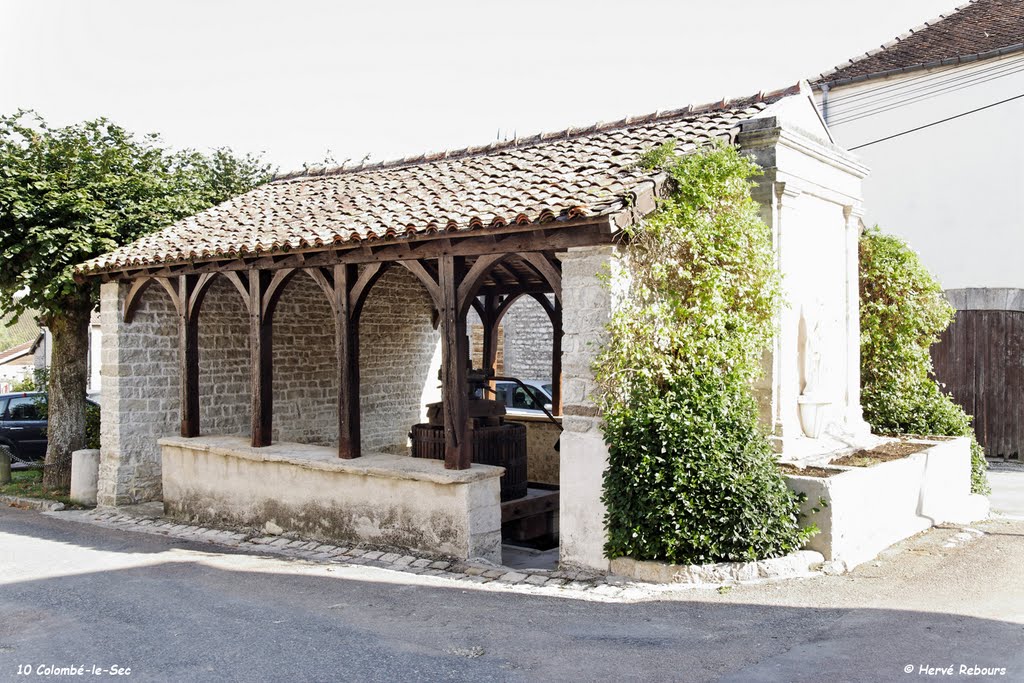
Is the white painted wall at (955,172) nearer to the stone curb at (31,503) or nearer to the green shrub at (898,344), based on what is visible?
the green shrub at (898,344)

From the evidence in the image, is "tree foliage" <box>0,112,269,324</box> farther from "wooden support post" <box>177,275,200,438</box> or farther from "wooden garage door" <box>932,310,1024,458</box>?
"wooden garage door" <box>932,310,1024,458</box>

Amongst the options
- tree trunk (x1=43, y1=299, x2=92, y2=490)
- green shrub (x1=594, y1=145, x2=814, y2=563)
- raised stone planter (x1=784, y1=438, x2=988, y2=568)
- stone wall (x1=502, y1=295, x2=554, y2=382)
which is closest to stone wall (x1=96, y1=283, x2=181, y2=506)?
tree trunk (x1=43, y1=299, x2=92, y2=490)

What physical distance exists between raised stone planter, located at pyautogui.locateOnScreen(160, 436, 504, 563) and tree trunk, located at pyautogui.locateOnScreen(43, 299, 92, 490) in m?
2.41

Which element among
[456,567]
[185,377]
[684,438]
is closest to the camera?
[684,438]

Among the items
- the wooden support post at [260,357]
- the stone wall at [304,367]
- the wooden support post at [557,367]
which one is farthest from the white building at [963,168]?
the wooden support post at [260,357]

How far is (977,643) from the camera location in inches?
177

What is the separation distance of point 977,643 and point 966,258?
9.72 meters

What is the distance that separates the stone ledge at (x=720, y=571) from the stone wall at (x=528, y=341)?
12.3 metres

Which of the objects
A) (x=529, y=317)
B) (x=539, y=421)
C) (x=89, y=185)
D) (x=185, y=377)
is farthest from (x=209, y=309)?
(x=529, y=317)

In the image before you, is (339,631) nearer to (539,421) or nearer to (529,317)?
(539,421)

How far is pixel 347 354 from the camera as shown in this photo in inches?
302

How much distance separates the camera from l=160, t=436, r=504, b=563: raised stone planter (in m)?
6.78

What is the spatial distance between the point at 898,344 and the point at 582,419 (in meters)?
4.86

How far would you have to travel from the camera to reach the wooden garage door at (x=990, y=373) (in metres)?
11.9
